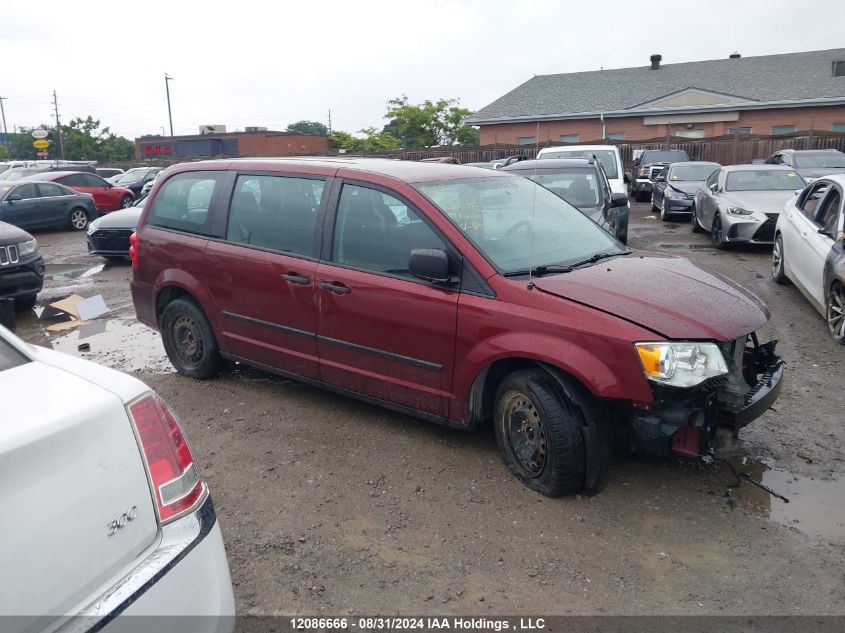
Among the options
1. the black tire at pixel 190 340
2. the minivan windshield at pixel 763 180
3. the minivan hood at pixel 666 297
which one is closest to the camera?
the minivan hood at pixel 666 297

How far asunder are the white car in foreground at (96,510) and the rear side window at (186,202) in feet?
10.9

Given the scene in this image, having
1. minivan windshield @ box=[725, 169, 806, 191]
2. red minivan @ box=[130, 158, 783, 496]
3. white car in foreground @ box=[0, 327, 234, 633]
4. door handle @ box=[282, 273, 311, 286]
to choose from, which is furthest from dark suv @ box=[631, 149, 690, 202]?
white car in foreground @ box=[0, 327, 234, 633]

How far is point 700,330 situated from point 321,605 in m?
2.24

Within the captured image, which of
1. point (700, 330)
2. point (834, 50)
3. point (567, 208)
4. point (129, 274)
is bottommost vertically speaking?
point (129, 274)

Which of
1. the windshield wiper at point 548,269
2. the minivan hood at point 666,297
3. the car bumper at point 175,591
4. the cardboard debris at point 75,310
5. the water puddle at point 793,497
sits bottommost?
the cardboard debris at point 75,310

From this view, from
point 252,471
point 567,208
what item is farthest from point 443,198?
point 252,471

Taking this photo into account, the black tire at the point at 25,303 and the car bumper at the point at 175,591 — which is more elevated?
the car bumper at the point at 175,591

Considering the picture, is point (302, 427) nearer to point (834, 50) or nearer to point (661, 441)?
point (661, 441)

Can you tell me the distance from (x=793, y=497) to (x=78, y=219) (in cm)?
1917

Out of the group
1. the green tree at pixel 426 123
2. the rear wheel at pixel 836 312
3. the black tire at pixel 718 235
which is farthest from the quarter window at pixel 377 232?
the green tree at pixel 426 123

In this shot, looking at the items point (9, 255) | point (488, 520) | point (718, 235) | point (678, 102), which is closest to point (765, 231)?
point (718, 235)

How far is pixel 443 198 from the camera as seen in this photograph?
433 cm

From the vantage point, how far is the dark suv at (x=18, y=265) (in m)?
8.32

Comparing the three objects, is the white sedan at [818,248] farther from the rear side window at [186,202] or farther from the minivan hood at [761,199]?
the rear side window at [186,202]
